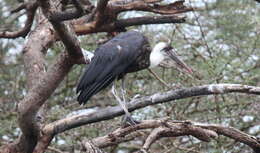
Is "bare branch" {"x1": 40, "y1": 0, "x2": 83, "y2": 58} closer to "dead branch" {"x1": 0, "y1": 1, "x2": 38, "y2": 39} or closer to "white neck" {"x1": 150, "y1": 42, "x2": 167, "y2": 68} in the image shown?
"white neck" {"x1": 150, "y1": 42, "x2": 167, "y2": 68}

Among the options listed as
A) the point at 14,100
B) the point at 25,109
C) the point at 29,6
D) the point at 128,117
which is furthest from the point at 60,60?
the point at 14,100

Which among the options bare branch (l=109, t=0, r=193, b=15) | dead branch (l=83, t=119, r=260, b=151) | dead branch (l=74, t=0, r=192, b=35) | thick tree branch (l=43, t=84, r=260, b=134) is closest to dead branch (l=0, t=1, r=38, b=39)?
dead branch (l=74, t=0, r=192, b=35)

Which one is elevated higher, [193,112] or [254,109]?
[254,109]

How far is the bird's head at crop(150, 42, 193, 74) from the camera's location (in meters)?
4.81

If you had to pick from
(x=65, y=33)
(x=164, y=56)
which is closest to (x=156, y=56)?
(x=164, y=56)

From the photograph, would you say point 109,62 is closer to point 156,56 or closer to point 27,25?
point 156,56

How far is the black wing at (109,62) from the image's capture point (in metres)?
4.32

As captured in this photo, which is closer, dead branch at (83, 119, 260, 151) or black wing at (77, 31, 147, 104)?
dead branch at (83, 119, 260, 151)

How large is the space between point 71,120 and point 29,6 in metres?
1.37

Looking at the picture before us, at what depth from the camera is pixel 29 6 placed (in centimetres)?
499

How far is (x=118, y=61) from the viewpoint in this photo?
455 centimetres

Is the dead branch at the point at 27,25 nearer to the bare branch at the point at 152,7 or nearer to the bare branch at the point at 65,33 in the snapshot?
the bare branch at the point at 152,7

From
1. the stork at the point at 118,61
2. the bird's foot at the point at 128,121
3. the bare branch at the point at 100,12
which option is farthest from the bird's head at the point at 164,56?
the bird's foot at the point at 128,121

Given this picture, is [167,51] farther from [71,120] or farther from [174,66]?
[71,120]
